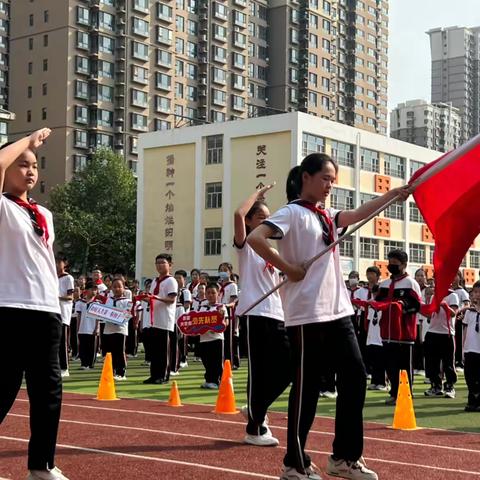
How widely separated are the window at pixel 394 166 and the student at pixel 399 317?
1719 inches

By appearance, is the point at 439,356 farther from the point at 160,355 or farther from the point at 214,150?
the point at 214,150

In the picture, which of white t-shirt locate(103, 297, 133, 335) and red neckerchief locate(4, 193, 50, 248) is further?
white t-shirt locate(103, 297, 133, 335)

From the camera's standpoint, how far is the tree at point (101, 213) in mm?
59844

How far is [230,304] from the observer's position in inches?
569

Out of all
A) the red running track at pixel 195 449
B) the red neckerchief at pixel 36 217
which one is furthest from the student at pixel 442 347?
the red neckerchief at pixel 36 217

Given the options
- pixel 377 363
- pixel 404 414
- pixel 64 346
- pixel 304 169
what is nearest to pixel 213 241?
pixel 64 346

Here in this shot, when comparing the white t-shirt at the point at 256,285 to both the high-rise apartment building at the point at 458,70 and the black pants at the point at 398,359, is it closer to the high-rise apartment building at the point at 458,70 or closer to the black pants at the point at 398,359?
the black pants at the point at 398,359

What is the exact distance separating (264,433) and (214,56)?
77.2m

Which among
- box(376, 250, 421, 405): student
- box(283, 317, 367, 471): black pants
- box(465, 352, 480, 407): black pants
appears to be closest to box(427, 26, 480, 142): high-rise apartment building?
box(465, 352, 480, 407): black pants

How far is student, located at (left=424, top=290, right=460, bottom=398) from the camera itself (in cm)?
1218

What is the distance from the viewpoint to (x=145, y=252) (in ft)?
174

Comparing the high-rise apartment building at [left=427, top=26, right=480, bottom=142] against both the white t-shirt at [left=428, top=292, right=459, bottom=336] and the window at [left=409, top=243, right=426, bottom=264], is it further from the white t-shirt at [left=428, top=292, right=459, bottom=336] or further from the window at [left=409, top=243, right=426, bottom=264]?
the white t-shirt at [left=428, top=292, right=459, bottom=336]

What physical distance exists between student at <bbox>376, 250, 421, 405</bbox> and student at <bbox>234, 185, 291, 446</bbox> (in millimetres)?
2936

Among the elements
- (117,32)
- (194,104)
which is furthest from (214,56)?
(117,32)
